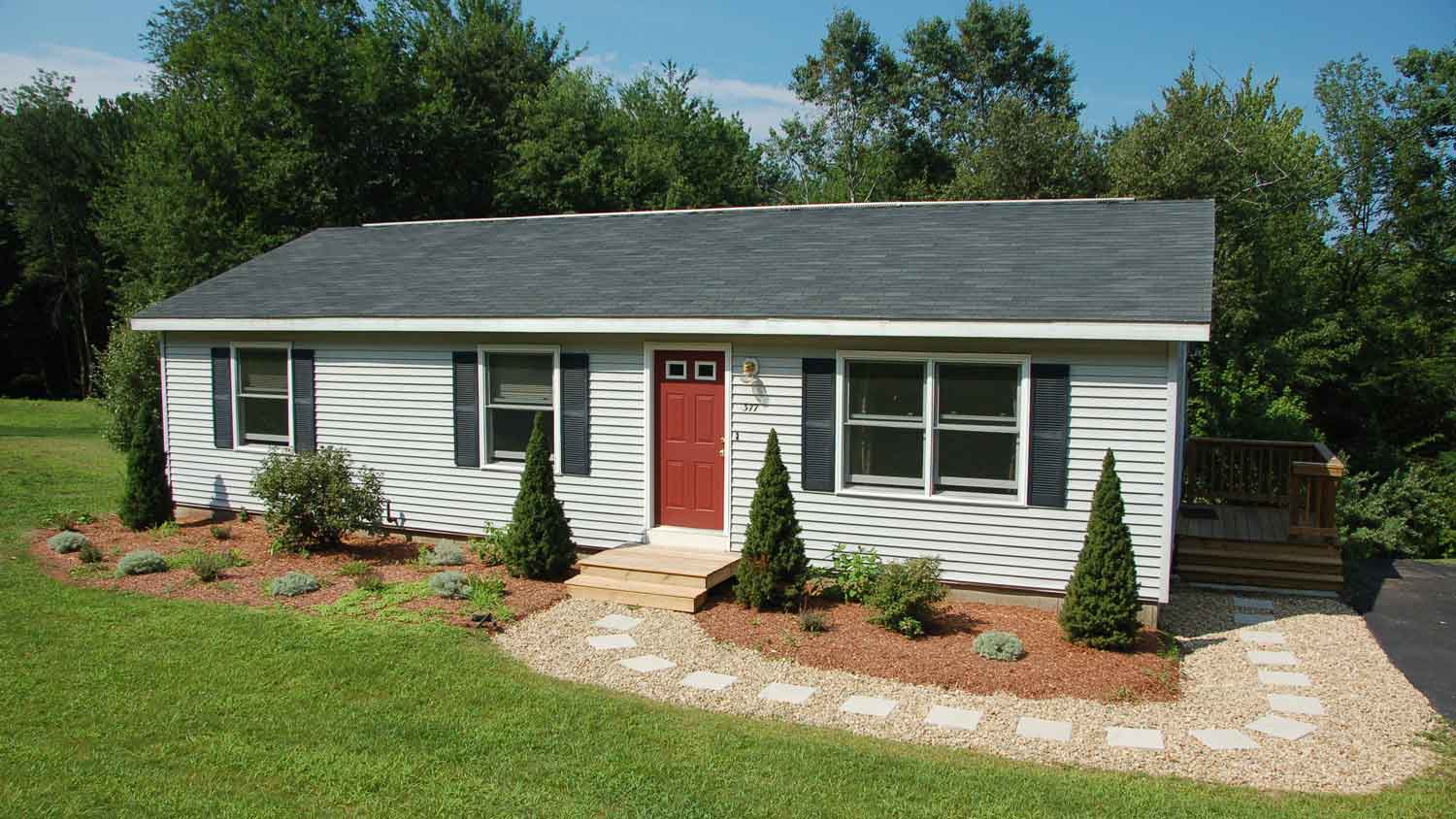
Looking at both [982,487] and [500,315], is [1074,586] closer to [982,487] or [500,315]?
[982,487]

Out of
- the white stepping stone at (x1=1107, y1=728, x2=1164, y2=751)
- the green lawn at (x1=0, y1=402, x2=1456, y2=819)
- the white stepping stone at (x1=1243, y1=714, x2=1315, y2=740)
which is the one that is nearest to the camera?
the green lawn at (x1=0, y1=402, x2=1456, y2=819)

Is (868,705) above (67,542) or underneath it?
underneath

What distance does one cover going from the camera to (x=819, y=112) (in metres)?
36.2

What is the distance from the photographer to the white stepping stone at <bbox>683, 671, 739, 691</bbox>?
A: 6.90 meters

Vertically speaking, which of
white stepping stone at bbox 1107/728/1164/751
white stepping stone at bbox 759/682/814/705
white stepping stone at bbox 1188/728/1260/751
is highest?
white stepping stone at bbox 759/682/814/705

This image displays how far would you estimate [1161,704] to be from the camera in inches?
262

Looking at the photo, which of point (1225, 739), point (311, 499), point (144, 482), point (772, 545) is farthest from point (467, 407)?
point (1225, 739)

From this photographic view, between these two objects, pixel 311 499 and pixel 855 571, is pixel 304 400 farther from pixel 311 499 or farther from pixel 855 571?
pixel 855 571

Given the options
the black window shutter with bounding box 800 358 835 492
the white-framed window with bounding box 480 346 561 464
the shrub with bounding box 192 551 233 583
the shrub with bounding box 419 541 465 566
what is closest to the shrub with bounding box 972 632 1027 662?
the black window shutter with bounding box 800 358 835 492

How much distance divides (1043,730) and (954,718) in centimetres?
57

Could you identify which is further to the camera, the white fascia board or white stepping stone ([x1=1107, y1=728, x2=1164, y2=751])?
the white fascia board

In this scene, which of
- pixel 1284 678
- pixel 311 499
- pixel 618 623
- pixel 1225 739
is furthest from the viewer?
pixel 311 499

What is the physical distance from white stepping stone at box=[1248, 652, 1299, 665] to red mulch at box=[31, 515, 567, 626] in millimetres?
6062

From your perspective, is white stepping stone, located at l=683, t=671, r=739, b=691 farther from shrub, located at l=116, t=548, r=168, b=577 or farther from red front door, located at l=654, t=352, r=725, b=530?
shrub, located at l=116, t=548, r=168, b=577
